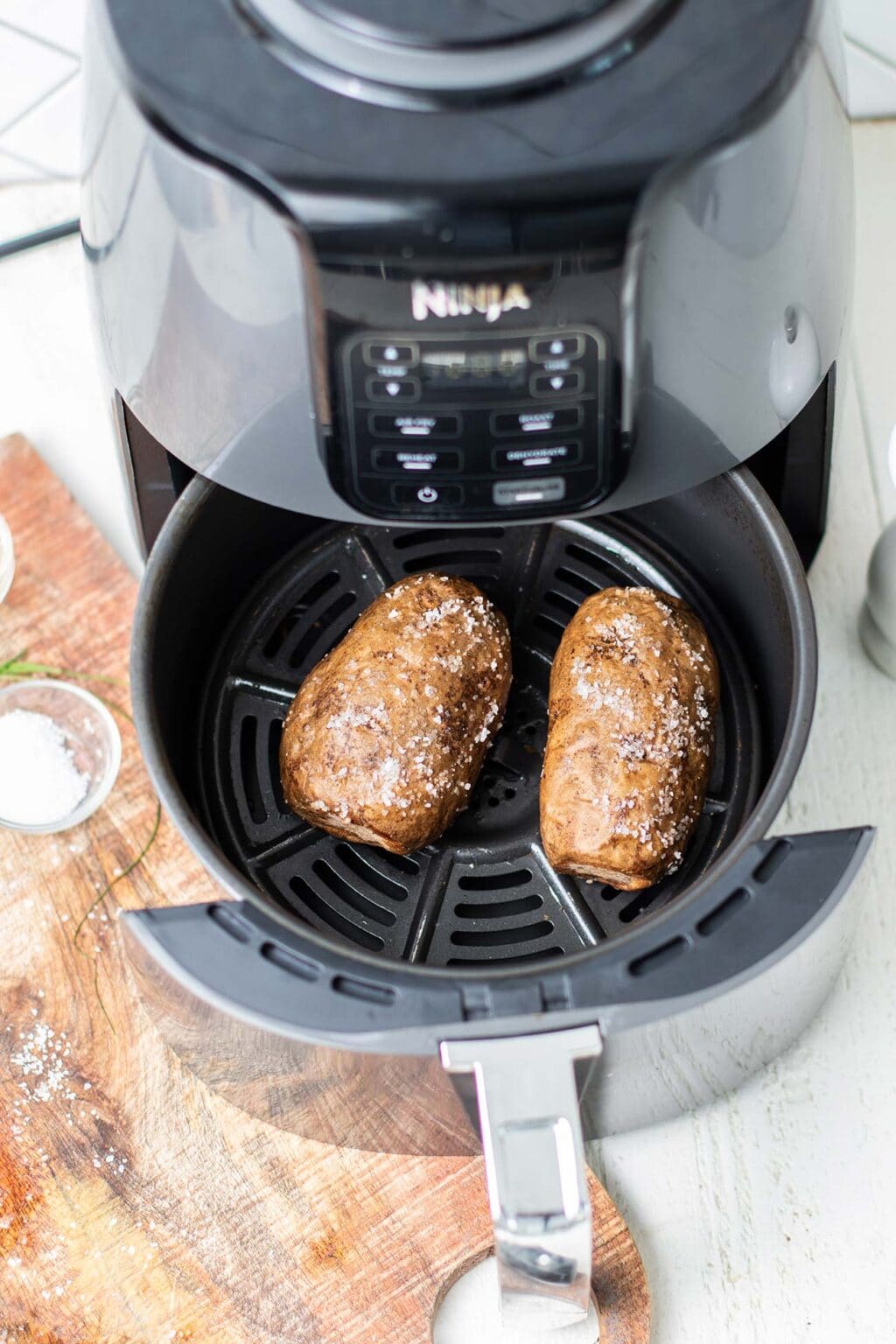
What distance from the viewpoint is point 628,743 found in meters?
0.72

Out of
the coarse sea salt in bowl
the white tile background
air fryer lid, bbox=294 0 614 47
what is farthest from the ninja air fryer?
the white tile background

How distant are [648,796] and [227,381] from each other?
30 cm

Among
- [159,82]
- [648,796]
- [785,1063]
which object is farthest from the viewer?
[785,1063]

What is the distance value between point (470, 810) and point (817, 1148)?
0.29 meters

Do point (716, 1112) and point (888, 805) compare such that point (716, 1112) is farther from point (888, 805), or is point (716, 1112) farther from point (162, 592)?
point (162, 592)

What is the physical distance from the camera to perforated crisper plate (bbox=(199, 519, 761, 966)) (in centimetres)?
75

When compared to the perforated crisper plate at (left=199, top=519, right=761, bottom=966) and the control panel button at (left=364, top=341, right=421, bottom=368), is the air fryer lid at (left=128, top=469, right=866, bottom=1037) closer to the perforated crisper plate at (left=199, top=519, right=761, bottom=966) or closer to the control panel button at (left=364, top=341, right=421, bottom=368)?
the perforated crisper plate at (left=199, top=519, right=761, bottom=966)

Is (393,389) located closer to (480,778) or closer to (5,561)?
(480,778)

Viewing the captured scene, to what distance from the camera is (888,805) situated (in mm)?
884

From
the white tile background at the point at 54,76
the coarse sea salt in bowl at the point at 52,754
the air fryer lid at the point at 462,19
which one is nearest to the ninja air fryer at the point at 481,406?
the air fryer lid at the point at 462,19

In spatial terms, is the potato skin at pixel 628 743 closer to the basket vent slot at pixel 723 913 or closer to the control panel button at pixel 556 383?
the basket vent slot at pixel 723 913

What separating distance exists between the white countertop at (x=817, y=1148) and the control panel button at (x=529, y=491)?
0.71 feet

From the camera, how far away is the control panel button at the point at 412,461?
59 centimetres

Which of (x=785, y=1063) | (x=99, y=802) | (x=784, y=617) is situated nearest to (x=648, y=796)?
(x=784, y=617)
